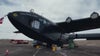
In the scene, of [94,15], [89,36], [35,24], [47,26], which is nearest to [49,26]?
[47,26]

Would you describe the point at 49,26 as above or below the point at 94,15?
below

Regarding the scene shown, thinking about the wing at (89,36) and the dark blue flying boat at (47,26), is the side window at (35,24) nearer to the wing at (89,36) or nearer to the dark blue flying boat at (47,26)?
the dark blue flying boat at (47,26)

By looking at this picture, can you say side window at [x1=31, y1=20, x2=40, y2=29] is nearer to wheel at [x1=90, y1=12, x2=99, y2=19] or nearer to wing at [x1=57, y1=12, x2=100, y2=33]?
wing at [x1=57, y1=12, x2=100, y2=33]

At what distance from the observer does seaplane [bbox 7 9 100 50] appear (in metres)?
31.5

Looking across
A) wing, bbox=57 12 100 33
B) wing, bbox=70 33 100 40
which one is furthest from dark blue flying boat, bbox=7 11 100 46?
wing, bbox=70 33 100 40

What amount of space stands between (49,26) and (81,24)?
647 centimetres

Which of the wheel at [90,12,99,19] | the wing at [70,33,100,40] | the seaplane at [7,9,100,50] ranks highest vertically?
the wheel at [90,12,99,19]

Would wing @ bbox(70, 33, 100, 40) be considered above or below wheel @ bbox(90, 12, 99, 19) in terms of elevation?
below

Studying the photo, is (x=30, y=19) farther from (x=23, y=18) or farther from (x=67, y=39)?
(x=67, y=39)

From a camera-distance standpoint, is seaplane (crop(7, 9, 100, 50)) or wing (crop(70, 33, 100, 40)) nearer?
seaplane (crop(7, 9, 100, 50))

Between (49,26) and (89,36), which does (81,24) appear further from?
(89,36)

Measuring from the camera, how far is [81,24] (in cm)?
3809

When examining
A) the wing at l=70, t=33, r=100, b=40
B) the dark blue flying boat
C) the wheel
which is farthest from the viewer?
the wing at l=70, t=33, r=100, b=40

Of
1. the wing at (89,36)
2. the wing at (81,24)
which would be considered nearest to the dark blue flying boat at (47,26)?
the wing at (81,24)
